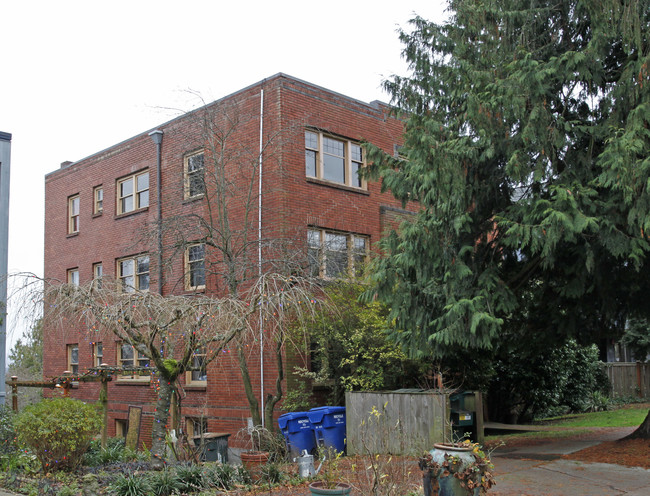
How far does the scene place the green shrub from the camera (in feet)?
36.8

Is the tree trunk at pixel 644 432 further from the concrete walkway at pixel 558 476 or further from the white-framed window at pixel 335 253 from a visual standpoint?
the white-framed window at pixel 335 253

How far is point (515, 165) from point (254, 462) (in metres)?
6.33

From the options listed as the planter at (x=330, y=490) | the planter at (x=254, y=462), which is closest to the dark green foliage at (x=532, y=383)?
the planter at (x=254, y=462)

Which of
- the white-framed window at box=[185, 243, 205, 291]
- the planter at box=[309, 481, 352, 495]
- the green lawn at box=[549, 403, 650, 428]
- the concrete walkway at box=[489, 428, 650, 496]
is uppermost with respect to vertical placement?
the white-framed window at box=[185, 243, 205, 291]

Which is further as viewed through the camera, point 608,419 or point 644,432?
point 608,419

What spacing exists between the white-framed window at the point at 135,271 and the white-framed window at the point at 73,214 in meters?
3.96

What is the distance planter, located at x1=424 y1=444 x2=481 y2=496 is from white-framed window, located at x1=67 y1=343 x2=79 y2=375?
2090 cm

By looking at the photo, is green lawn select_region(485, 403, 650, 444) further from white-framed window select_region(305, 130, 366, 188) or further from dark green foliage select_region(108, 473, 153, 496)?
dark green foliage select_region(108, 473, 153, 496)

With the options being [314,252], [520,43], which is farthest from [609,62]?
[314,252]

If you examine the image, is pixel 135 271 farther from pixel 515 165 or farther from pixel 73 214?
pixel 515 165

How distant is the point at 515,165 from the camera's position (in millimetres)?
10469

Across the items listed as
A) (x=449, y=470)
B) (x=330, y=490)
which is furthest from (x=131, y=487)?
(x=449, y=470)

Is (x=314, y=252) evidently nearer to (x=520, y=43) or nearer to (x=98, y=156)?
(x=520, y=43)

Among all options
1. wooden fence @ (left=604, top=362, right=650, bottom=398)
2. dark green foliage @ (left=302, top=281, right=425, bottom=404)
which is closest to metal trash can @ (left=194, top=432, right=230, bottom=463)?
dark green foliage @ (left=302, top=281, right=425, bottom=404)
